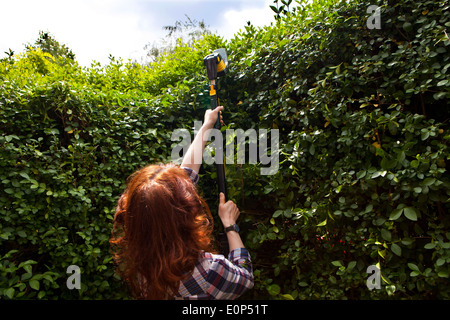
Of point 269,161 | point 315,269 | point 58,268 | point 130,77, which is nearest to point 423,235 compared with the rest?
point 315,269

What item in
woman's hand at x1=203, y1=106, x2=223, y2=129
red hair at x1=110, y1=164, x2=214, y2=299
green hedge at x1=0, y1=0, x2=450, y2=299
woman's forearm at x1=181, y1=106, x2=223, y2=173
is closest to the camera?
red hair at x1=110, y1=164, x2=214, y2=299

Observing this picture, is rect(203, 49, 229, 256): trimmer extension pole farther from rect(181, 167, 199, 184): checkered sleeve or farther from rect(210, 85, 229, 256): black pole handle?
rect(181, 167, 199, 184): checkered sleeve

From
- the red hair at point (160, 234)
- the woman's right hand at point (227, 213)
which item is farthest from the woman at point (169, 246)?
the woman's right hand at point (227, 213)

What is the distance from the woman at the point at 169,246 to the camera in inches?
52.6

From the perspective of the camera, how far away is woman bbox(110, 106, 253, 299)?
4.38 ft

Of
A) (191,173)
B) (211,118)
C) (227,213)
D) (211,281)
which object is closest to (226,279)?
(211,281)

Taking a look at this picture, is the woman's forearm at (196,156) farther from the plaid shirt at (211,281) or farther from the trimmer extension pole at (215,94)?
the plaid shirt at (211,281)

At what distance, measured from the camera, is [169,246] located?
1.36 meters

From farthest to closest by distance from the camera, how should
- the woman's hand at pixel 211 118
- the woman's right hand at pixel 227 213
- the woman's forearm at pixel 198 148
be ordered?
the woman's hand at pixel 211 118 → the woman's forearm at pixel 198 148 → the woman's right hand at pixel 227 213

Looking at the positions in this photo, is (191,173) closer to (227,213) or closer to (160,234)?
(227,213)

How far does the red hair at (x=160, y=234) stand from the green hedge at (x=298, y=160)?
0.71 meters

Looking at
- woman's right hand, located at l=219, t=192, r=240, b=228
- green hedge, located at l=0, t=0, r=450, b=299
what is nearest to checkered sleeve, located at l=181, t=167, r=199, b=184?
woman's right hand, located at l=219, t=192, r=240, b=228

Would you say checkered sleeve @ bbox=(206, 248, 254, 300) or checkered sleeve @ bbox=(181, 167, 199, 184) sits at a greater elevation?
checkered sleeve @ bbox=(181, 167, 199, 184)

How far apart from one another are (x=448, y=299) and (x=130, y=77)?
11.1ft
